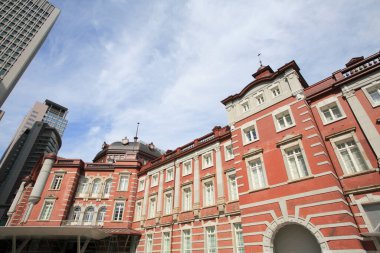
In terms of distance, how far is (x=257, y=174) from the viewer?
16.0 m

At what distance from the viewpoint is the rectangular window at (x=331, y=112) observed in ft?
46.9

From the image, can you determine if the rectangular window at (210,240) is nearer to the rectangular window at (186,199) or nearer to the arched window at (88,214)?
the rectangular window at (186,199)

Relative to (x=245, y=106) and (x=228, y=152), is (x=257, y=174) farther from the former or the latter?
(x=245, y=106)

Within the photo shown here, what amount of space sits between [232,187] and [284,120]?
7057 mm

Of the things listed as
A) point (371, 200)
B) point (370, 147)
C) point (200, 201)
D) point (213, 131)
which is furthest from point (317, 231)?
point (213, 131)

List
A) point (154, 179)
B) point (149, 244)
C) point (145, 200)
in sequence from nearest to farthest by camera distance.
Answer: point (149, 244)
point (145, 200)
point (154, 179)

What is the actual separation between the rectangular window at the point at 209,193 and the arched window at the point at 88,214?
53.2 ft

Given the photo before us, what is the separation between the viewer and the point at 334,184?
1199cm

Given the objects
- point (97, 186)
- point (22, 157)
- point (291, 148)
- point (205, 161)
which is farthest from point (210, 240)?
point (22, 157)

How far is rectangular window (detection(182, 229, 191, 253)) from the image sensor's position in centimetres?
1919

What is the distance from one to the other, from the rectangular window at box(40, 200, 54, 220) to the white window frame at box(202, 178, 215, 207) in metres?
19.7

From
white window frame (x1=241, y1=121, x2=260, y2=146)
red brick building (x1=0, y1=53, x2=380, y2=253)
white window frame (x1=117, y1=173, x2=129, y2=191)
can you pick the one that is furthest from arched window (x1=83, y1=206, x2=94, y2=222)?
white window frame (x1=241, y1=121, x2=260, y2=146)

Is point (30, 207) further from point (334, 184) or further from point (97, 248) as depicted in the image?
point (334, 184)

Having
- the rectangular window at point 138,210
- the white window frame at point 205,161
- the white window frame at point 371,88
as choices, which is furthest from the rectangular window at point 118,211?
the white window frame at point 371,88
